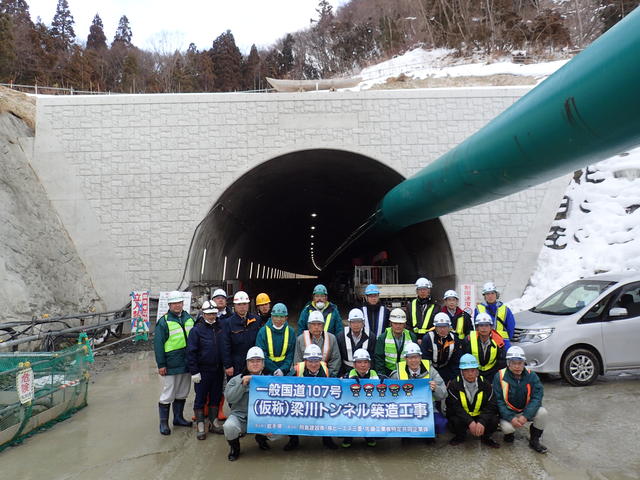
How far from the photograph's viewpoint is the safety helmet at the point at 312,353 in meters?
5.15

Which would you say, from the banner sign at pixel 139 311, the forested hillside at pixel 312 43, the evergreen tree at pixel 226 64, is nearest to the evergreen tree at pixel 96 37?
the forested hillside at pixel 312 43

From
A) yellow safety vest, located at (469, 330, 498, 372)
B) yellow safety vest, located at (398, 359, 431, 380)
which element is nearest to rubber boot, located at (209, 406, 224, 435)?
yellow safety vest, located at (398, 359, 431, 380)

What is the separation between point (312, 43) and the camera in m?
67.4

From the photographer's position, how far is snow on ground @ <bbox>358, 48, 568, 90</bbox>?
103 ft

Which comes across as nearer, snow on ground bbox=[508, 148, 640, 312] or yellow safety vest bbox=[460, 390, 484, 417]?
yellow safety vest bbox=[460, 390, 484, 417]

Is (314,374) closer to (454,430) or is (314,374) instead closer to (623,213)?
(454,430)

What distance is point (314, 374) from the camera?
5.19m

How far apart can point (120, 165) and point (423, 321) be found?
11.8m

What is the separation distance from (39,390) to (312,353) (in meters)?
3.70

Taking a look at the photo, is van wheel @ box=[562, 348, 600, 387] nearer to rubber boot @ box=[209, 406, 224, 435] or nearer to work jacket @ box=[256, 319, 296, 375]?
work jacket @ box=[256, 319, 296, 375]

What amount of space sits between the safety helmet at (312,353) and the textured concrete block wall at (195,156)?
1011 centimetres

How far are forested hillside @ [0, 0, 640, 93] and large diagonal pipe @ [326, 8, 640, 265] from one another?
134 feet

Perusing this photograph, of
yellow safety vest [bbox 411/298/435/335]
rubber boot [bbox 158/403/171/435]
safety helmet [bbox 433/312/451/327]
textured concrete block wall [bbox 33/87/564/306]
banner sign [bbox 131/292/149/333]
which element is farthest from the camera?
textured concrete block wall [bbox 33/87/564/306]

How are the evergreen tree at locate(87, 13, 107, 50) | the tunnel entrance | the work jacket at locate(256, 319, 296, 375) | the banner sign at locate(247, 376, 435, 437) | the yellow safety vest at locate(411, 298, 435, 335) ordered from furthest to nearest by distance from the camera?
the evergreen tree at locate(87, 13, 107, 50), the tunnel entrance, the yellow safety vest at locate(411, 298, 435, 335), the work jacket at locate(256, 319, 296, 375), the banner sign at locate(247, 376, 435, 437)
